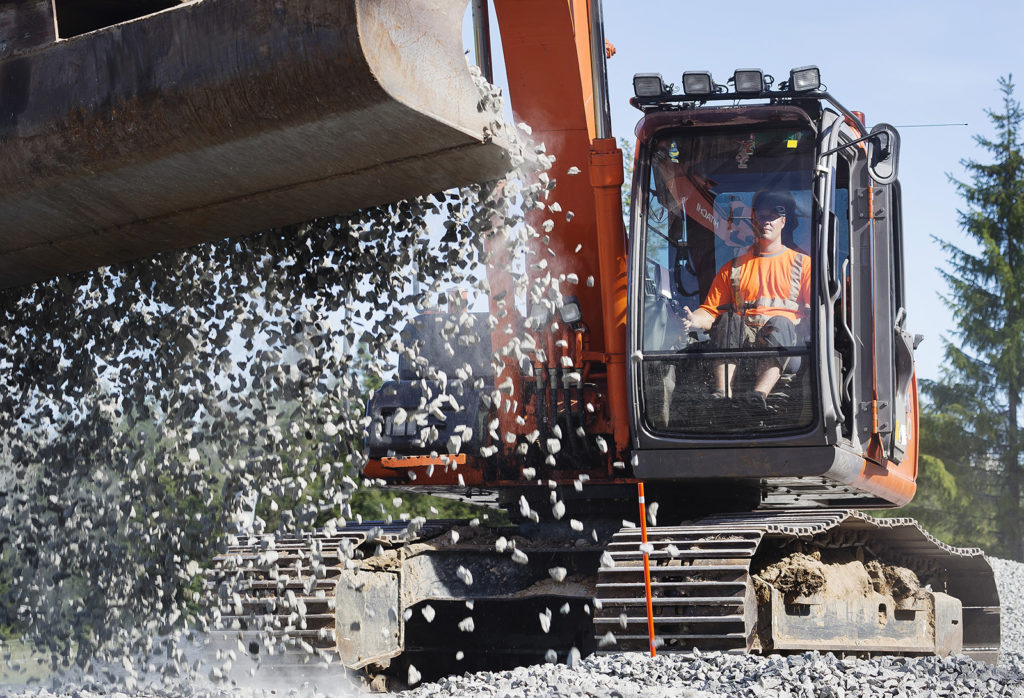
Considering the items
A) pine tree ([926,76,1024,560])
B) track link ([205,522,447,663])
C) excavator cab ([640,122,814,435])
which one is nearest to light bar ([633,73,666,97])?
excavator cab ([640,122,814,435])

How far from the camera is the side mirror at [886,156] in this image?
188 inches

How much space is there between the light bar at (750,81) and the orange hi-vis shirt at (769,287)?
0.75 m

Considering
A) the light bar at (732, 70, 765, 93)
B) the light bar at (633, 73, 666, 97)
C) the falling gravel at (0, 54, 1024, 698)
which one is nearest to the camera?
the falling gravel at (0, 54, 1024, 698)

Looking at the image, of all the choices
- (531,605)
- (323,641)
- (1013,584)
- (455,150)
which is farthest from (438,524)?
(1013,584)

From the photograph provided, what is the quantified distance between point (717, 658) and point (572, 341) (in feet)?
5.74

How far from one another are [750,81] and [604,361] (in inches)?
56.2

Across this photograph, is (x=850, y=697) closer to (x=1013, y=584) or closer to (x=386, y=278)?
(x=386, y=278)

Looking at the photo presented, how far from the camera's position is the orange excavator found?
11.7 ft

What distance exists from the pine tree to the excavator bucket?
2421 centimetres

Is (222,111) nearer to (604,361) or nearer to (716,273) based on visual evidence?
(716,273)

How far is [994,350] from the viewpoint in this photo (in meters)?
25.8

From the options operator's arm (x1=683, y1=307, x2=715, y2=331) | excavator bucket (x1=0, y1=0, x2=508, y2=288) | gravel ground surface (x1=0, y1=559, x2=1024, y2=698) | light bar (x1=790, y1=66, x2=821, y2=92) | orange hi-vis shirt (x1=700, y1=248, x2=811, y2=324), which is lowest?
gravel ground surface (x1=0, y1=559, x2=1024, y2=698)

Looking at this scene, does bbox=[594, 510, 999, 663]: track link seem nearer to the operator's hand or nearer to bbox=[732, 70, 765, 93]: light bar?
the operator's hand

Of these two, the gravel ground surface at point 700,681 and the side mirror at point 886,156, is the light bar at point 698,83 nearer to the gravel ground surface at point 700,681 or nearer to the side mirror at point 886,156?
the side mirror at point 886,156
